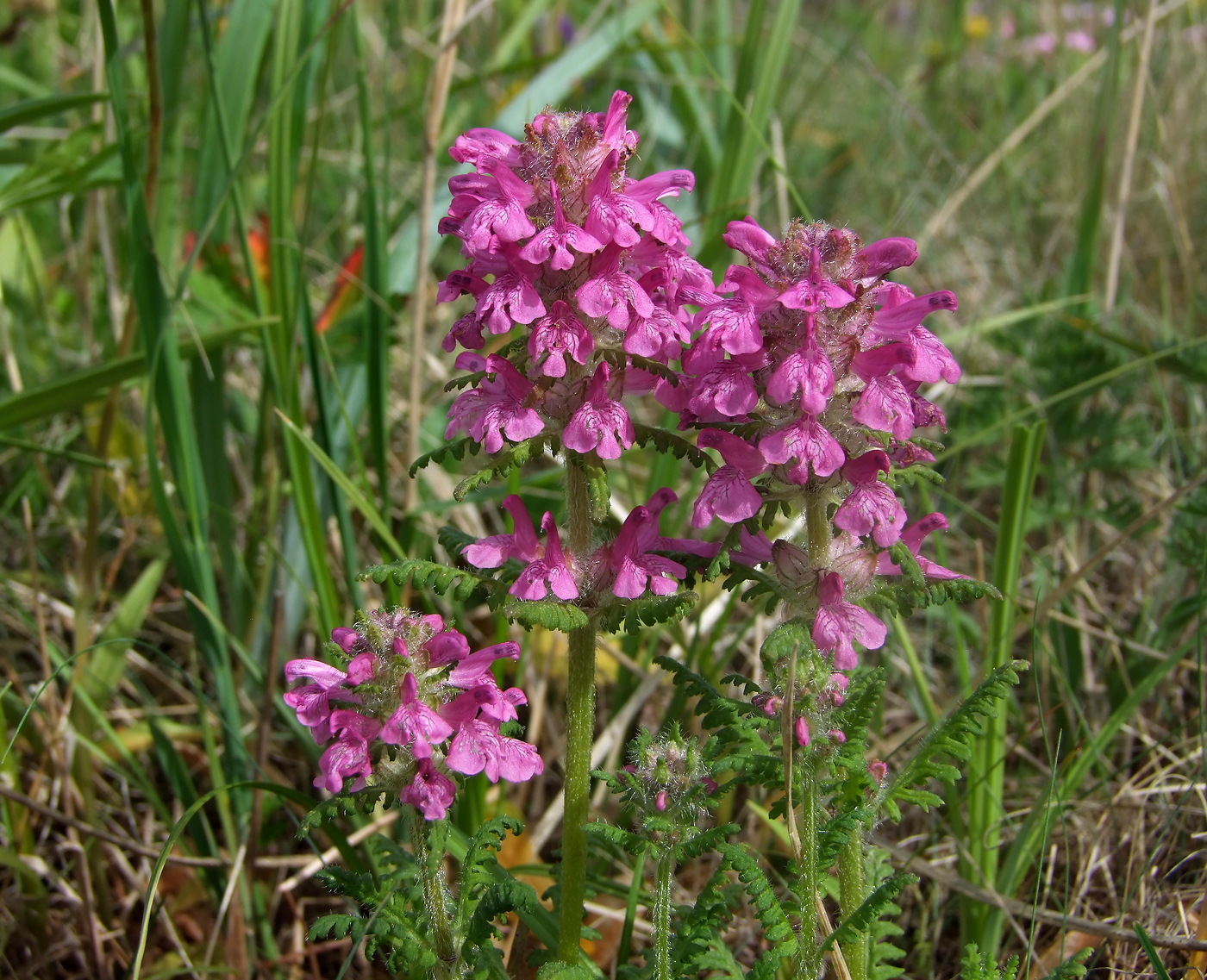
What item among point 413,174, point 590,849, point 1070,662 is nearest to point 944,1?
point 413,174

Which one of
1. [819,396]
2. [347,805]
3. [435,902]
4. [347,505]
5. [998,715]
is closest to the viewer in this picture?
[819,396]

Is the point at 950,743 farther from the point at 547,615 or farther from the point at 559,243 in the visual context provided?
the point at 559,243

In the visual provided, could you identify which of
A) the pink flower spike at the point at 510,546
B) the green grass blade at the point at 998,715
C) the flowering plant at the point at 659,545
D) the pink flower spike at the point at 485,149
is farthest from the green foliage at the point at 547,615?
the green grass blade at the point at 998,715

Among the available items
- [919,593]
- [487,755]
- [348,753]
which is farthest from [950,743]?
[348,753]

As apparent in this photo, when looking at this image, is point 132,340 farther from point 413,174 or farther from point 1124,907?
point 1124,907

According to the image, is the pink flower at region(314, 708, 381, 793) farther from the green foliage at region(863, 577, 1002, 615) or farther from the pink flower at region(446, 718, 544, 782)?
the green foliage at region(863, 577, 1002, 615)

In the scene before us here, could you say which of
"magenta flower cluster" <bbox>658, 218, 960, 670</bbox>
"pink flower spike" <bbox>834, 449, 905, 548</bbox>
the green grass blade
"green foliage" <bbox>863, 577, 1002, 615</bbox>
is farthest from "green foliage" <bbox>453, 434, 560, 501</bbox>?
the green grass blade

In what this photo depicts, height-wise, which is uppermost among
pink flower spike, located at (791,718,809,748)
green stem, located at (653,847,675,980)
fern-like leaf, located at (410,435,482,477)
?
fern-like leaf, located at (410,435,482,477)
